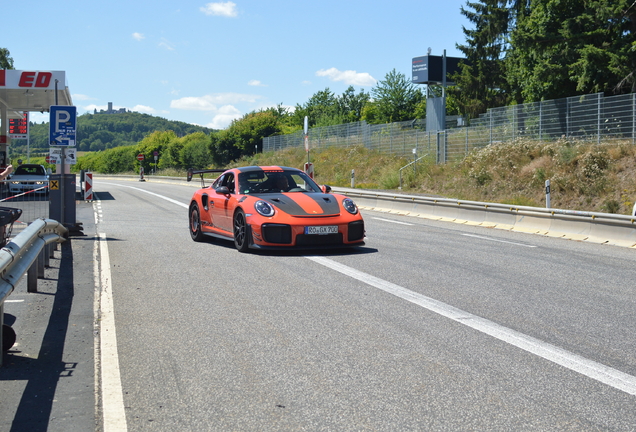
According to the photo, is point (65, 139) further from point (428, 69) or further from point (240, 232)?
point (428, 69)

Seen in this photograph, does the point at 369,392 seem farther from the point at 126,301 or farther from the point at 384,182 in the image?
the point at 384,182

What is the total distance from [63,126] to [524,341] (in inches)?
428

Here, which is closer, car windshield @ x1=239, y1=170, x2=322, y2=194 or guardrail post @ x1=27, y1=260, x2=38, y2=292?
guardrail post @ x1=27, y1=260, x2=38, y2=292

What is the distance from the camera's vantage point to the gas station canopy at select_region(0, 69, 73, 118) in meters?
30.6

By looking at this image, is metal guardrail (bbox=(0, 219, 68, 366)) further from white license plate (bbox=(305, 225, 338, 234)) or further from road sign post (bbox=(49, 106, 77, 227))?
road sign post (bbox=(49, 106, 77, 227))

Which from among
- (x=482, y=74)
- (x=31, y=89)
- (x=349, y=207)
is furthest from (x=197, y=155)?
(x=349, y=207)

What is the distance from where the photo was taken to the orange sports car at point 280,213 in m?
10.0

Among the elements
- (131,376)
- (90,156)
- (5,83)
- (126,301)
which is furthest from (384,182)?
(90,156)

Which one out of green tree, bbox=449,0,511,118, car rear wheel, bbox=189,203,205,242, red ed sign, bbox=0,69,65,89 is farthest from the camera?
green tree, bbox=449,0,511,118

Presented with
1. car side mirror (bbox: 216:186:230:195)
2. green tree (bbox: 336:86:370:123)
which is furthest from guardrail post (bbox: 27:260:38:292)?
green tree (bbox: 336:86:370:123)

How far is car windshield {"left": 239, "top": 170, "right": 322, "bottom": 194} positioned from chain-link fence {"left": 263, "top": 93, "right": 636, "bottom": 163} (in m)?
16.5

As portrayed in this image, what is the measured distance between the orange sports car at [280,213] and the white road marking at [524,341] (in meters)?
2.18

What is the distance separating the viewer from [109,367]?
467cm

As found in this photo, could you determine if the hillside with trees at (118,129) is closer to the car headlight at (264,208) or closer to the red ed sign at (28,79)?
the red ed sign at (28,79)
